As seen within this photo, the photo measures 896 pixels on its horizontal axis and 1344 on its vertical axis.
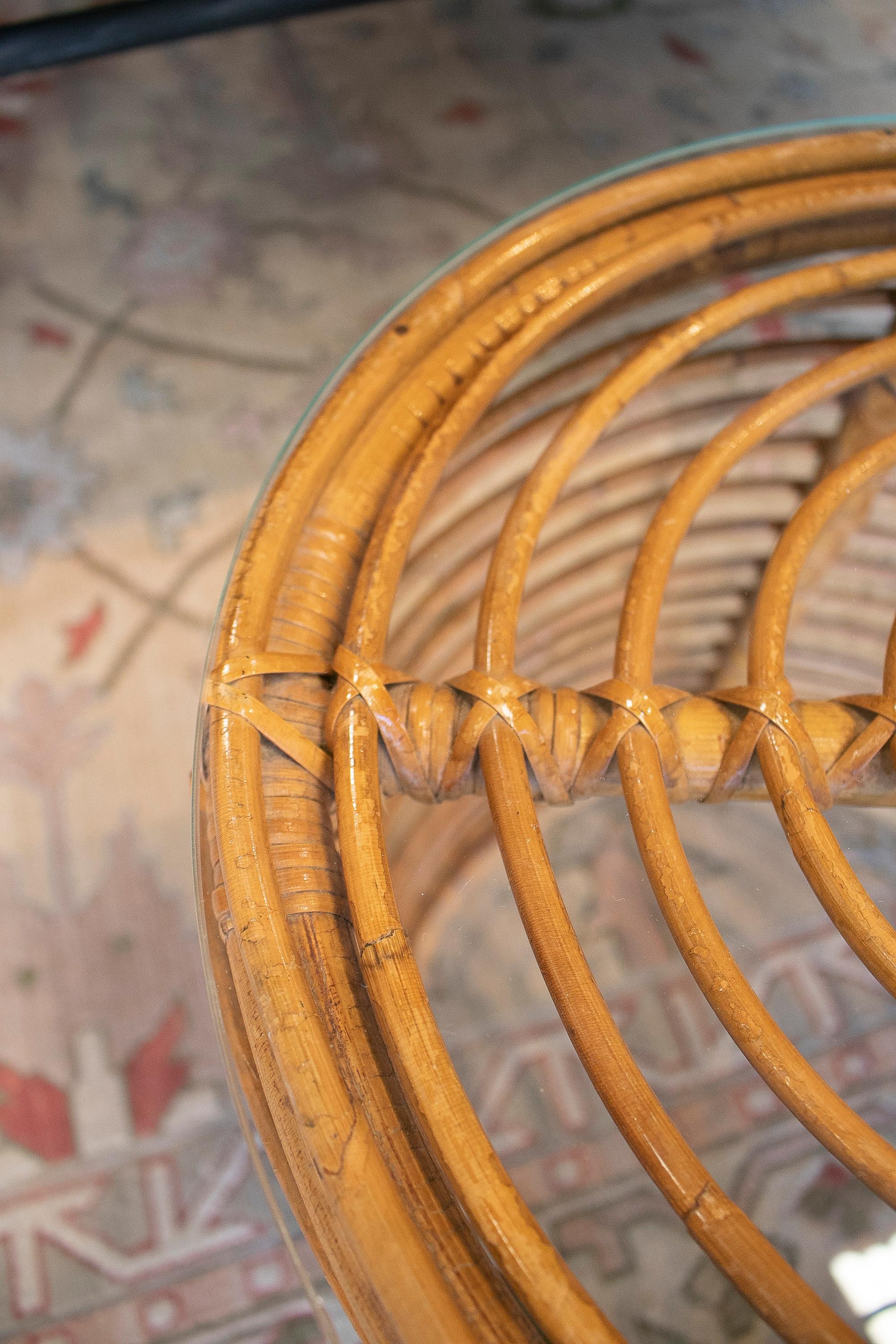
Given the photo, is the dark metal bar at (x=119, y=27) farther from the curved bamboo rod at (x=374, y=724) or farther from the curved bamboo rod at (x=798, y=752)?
the curved bamboo rod at (x=798, y=752)

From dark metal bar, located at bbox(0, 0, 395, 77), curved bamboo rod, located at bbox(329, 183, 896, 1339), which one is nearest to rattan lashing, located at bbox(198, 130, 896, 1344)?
curved bamboo rod, located at bbox(329, 183, 896, 1339)

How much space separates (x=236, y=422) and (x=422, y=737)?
0.76m

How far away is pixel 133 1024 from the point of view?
0.90 m

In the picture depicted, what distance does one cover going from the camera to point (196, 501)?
1.14 meters

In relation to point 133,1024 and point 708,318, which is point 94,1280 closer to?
point 133,1024

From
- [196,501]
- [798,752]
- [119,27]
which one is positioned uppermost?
[119,27]

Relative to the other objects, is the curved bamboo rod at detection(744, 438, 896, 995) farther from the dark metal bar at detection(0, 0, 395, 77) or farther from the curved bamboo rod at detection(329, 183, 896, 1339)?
the dark metal bar at detection(0, 0, 395, 77)

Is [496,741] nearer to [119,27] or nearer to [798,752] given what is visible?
[798,752]

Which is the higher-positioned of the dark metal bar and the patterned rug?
the dark metal bar

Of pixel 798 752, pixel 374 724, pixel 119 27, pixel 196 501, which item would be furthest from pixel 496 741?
pixel 119 27

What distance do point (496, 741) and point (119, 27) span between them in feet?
4.65

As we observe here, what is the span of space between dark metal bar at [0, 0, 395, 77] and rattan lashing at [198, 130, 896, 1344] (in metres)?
1.08

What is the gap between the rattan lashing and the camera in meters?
0.40

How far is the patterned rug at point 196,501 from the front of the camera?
68cm
